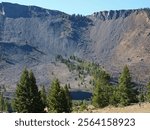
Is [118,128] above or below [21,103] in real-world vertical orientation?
above

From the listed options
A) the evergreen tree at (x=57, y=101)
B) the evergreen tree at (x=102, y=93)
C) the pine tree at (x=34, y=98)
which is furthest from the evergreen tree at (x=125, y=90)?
the pine tree at (x=34, y=98)

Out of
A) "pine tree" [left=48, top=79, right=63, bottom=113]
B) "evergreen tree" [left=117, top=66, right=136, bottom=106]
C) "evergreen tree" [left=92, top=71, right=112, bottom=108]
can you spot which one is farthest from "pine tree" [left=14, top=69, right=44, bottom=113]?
"evergreen tree" [left=92, top=71, right=112, bottom=108]

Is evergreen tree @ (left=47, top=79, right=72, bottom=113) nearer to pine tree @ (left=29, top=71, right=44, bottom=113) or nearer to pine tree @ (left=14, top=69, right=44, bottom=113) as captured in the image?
pine tree @ (left=29, top=71, right=44, bottom=113)

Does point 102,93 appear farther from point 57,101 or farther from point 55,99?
Answer: point 57,101

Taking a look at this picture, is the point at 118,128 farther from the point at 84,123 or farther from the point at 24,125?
the point at 24,125

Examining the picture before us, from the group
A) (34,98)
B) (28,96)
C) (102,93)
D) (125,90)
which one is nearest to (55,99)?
(28,96)

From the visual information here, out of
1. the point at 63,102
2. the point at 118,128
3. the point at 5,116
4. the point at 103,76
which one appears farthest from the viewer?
the point at 103,76

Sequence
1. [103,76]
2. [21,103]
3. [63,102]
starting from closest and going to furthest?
[21,103] → [63,102] → [103,76]

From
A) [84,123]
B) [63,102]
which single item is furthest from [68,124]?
[63,102]

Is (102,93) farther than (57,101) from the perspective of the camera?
Yes
